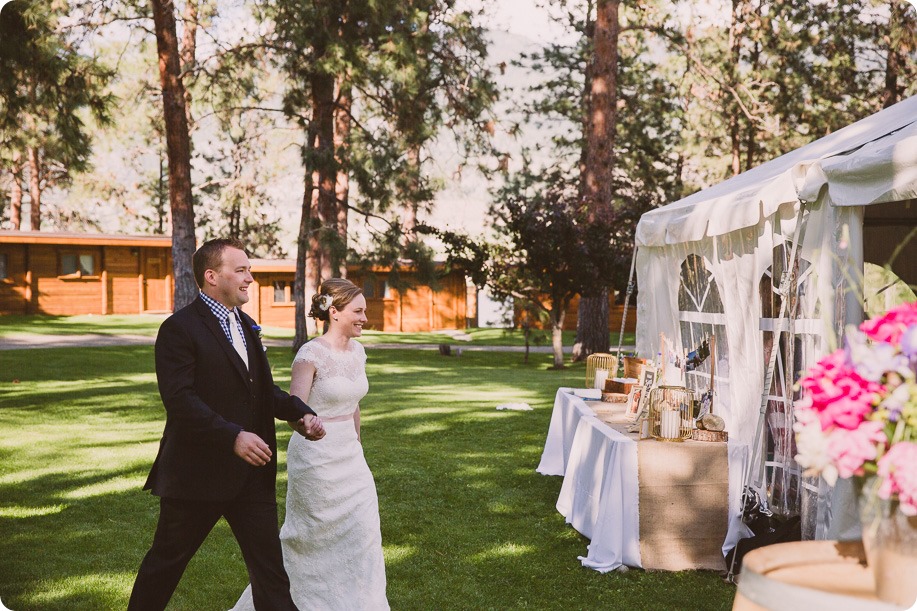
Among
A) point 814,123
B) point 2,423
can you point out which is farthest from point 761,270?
point 814,123

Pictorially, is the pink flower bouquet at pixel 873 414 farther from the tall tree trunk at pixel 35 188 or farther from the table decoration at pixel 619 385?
the tall tree trunk at pixel 35 188

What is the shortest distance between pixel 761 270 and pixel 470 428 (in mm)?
5843

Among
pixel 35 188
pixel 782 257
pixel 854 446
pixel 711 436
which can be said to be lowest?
pixel 711 436

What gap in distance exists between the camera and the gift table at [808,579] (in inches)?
85.0

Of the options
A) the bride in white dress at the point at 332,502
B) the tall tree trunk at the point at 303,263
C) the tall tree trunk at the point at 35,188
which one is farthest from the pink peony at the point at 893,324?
the tall tree trunk at the point at 35,188

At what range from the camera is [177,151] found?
17.5 metres

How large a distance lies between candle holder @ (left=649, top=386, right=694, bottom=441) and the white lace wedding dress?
2086 mm

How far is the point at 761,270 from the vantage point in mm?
6633

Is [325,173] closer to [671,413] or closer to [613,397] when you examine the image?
[613,397]

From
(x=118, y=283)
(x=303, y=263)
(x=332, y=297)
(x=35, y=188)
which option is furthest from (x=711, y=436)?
(x=35, y=188)

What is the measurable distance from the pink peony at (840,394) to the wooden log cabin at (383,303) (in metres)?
33.5

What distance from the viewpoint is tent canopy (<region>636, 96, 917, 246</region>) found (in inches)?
179

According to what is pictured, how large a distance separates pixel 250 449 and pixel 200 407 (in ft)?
0.90

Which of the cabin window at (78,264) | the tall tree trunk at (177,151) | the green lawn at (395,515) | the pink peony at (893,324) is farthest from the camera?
the cabin window at (78,264)
